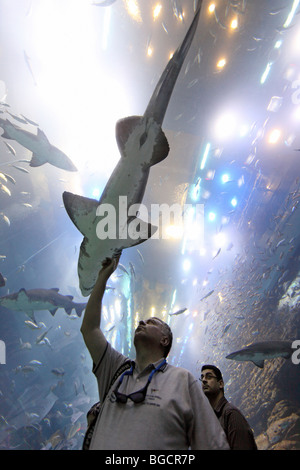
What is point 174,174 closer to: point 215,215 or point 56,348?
point 215,215

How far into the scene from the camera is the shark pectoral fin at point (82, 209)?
7.00 ft

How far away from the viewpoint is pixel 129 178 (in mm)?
1969

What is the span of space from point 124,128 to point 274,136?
1009cm

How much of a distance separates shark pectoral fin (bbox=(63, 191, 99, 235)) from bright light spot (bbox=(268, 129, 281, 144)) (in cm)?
Result: 1027

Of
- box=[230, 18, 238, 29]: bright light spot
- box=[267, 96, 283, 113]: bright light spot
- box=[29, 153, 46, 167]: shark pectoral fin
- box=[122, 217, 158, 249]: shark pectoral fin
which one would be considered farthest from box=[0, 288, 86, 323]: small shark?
box=[267, 96, 283, 113]: bright light spot

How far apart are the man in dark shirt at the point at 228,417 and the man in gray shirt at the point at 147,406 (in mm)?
642

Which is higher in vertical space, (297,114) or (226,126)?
(297,114)

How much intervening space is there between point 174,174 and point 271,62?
4.88m

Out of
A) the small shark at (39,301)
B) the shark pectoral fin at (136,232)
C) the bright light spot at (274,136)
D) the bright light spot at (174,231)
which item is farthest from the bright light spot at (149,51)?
the small shark at (39,301)

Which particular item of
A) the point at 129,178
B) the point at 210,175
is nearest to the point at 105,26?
the point at 210,175

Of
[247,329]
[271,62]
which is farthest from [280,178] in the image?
[247,329]

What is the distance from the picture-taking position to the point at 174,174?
10000mm

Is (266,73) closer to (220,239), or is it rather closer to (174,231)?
(174,231)
